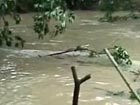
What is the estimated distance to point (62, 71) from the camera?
24.1 ft

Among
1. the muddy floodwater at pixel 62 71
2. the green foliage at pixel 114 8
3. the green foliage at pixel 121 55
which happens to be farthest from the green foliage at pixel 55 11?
the green foliage at pixel 114 8

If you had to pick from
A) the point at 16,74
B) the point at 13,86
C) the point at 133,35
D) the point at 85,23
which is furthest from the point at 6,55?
the point at 85,23

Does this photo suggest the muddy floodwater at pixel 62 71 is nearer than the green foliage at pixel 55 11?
Yes

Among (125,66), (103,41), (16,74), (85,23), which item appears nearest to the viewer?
(16,74)

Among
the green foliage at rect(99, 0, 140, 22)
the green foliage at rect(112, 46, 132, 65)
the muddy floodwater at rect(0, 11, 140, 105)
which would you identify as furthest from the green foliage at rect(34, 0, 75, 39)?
the green foliage at rect(99, 0, 140, 22)

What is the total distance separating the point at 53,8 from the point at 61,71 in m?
1.14

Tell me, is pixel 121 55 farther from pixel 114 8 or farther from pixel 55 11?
pixel 114 8

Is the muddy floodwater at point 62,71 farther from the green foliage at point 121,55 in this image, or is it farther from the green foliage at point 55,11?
the green foliage at point 55,11

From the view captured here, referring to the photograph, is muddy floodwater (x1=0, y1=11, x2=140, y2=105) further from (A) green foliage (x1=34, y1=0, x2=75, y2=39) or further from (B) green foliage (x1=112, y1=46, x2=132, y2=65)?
(A) green foliage (x1=34, y1=0, x2=75, y2=39)

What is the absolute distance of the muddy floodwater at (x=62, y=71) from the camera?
19.8ft

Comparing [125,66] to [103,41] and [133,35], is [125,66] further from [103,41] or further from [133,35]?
[133,35]

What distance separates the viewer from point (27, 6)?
53.6 feet

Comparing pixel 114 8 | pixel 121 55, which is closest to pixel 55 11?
pixel 121 55

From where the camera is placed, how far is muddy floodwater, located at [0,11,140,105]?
604cm
